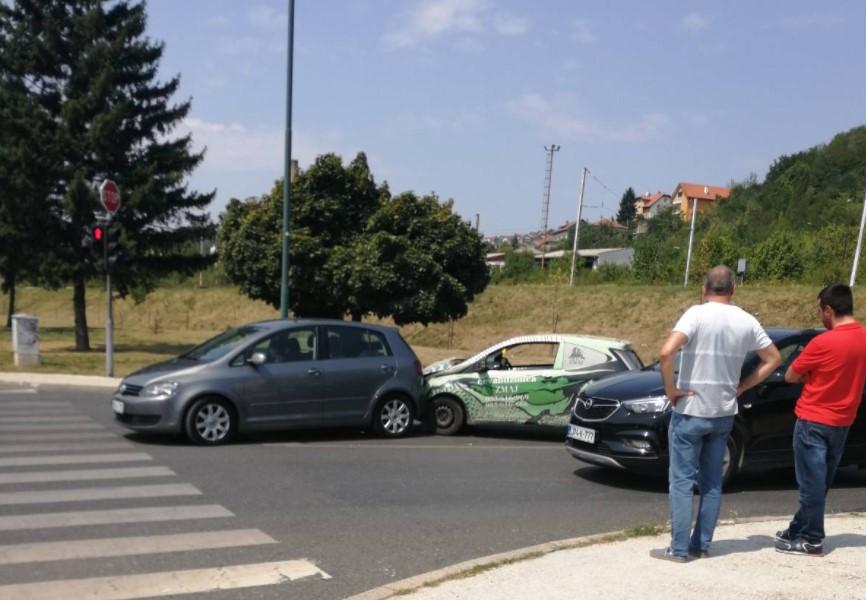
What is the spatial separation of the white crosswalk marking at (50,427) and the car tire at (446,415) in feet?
15.3

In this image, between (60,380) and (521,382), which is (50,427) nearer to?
(60,380)

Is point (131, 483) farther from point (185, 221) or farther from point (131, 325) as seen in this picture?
point (131, 325)

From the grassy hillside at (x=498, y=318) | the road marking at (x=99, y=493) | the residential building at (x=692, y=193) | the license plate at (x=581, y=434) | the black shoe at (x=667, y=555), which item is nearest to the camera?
the black shoe at (x=667, y=555)

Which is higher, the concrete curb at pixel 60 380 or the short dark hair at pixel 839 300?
the short dark hair at pixel 839 300

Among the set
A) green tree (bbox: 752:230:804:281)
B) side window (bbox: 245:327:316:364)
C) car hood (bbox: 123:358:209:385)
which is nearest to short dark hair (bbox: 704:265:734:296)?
side window (bbox: 245:327:316:364)

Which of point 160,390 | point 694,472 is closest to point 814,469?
point 694,472

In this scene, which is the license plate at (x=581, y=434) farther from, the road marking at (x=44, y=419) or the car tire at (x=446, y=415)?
the road marking at (x=44, y=419)

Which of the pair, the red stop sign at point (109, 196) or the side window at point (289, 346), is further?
the red stop sign at point (109, 196)

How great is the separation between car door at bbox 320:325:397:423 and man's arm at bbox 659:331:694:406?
688 cm

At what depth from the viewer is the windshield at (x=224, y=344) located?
1152 centimetres

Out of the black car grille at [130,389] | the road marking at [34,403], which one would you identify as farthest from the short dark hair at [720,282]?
the road marking at [34,403]

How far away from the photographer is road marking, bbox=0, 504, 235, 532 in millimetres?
7047

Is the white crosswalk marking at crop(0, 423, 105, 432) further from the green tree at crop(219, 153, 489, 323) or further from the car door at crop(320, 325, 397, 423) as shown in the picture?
the green tree at crop(219, 153, 489, 323)

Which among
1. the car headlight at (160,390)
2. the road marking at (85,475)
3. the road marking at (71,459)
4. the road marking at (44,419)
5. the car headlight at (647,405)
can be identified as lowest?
the road marking at (44,419)
